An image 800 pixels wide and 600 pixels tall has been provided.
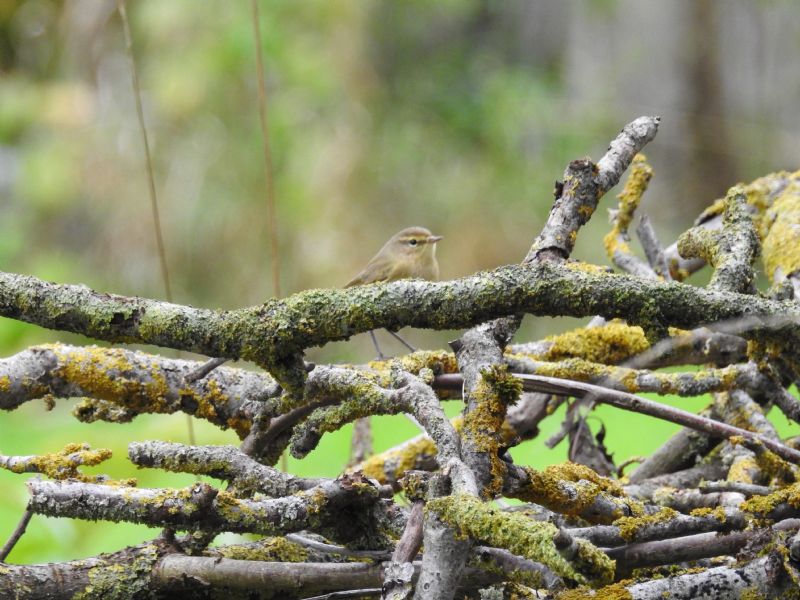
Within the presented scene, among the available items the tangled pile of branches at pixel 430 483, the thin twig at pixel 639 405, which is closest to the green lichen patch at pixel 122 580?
the tangled pile of branches at pixel 430 483

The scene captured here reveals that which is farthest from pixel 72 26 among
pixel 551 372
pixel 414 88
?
pixel 551 372

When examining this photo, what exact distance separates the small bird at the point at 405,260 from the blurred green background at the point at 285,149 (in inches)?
53.3

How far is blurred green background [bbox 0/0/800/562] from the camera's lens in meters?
6.41

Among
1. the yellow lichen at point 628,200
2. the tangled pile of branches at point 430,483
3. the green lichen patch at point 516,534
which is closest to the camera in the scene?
the green lichen patch at point 516,534

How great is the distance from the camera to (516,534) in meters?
0.81

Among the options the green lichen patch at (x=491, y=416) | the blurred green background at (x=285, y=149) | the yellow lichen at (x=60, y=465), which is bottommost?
the green lichen patch at (x=491, y=416)

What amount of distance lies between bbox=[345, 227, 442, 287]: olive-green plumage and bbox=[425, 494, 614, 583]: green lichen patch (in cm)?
280

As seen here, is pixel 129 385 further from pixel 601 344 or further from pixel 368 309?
pixel 601 344

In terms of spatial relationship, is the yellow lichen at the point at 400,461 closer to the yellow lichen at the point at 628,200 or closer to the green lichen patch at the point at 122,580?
the yellow lichen at the point at 628,200

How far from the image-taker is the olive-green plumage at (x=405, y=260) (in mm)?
3729

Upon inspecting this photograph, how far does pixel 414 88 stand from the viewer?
794 centimetres

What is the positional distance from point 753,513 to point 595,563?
33 cm

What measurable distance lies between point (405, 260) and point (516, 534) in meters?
2.95

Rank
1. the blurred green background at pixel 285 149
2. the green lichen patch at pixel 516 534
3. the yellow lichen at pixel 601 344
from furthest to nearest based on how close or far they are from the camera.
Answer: the blurred green background at pixel 285 149, the yellow lichen at pixel 601 344, the green lichen patch at pixel 516 534
